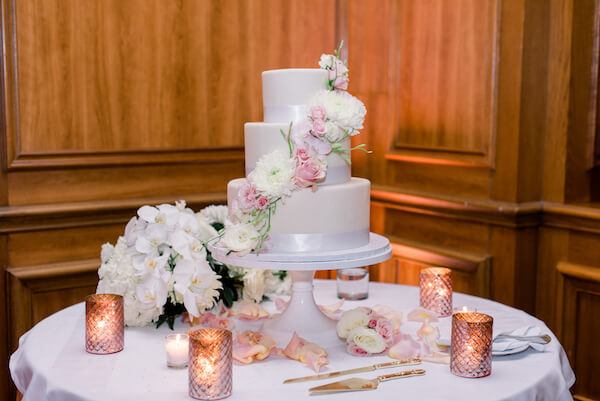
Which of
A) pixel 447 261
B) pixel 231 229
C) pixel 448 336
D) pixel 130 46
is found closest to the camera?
pixel 231 229

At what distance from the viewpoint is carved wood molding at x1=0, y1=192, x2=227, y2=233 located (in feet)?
9.47

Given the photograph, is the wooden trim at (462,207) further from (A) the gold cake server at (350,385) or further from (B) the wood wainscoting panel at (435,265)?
(A) the gold cake server at (350,385)

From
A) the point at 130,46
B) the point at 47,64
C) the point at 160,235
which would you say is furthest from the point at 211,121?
the point at 160,235

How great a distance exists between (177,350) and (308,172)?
0.54 metres

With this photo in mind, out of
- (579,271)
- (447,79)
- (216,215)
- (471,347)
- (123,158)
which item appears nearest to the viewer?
(471,347)

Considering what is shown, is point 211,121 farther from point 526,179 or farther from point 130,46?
point 526,179

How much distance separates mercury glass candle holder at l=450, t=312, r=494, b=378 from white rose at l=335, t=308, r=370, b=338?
28 centimetres

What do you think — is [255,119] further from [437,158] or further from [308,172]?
[308,172]

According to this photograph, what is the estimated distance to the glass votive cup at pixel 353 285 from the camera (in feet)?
7.50

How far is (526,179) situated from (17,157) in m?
2.23

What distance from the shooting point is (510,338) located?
178 centimetres

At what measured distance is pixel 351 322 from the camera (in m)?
1.81

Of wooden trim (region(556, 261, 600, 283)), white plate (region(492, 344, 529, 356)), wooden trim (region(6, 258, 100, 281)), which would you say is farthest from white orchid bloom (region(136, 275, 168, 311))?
wooden trim (region(556, 261, 600, 283))

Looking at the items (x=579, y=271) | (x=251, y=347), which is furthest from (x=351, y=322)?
(x=579, y=271)
